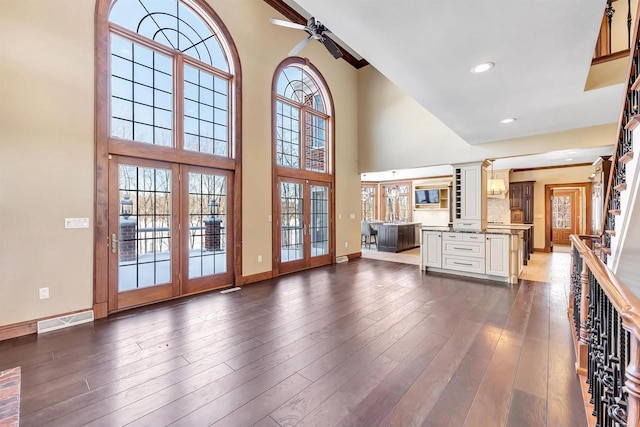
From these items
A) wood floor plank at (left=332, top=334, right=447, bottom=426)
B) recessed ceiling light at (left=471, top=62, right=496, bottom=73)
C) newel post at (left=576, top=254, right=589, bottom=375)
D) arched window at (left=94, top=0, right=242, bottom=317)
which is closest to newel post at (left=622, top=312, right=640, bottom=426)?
wood floor plank at (left=332, top=334, right=447, bottom=426)

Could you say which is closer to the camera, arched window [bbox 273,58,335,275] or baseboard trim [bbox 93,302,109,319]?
baseboard trim [bbox 93,302,109,319]

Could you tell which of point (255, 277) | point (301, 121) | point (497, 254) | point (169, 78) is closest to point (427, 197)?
point (497, 254)

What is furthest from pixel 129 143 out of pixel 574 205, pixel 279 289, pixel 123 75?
pixel 574 205

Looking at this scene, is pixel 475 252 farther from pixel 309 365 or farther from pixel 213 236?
pixel 213 236

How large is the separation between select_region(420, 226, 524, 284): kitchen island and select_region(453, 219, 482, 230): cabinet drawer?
17 cm

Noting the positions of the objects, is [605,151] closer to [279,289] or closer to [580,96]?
[580,96]

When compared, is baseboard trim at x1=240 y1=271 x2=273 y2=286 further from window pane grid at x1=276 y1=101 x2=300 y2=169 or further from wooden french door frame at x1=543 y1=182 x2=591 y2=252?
wooden french door frame at x1=543 y1=182 x2=591 y2=252

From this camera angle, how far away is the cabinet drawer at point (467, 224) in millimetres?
5482

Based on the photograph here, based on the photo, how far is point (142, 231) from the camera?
3.82 metres

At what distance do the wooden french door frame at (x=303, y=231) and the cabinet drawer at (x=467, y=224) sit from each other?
273cm

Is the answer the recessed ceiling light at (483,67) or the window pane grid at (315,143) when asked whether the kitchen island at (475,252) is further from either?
the recessed ceiling light at (483,67)

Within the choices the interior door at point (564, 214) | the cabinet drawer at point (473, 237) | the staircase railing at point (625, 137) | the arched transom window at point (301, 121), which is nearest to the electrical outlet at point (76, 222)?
the arched transom window at point (301, 121)

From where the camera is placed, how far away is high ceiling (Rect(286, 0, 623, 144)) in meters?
1.89

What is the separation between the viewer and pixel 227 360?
7.83 ft
